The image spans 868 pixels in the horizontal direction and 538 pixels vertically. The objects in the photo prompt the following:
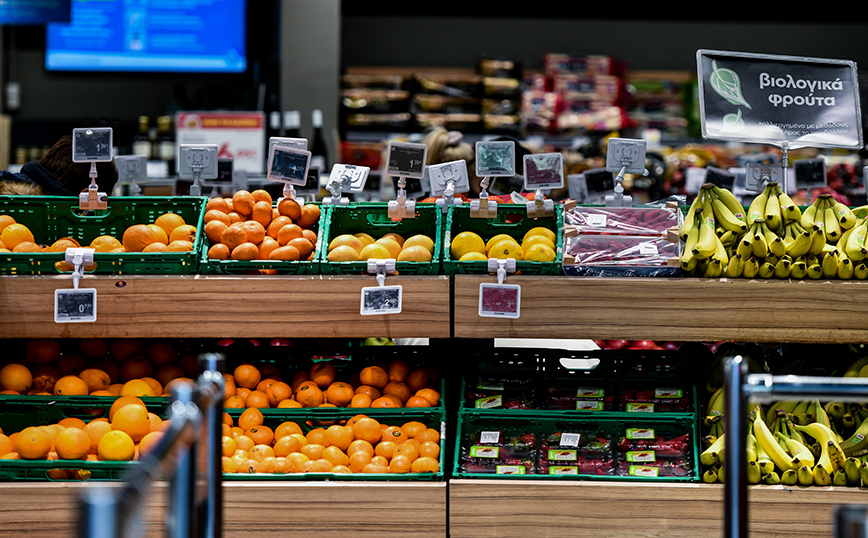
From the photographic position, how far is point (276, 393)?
3.06 metres

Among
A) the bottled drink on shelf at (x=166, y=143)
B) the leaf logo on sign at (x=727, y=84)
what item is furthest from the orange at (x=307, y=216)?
the bottled drink on shelf at (x=166, y=143)

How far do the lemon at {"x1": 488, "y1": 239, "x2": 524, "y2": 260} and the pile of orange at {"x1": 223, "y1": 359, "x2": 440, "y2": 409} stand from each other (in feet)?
1.75

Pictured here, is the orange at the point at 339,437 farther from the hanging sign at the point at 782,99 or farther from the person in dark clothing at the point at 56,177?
the hanging sign at the point at 782,99

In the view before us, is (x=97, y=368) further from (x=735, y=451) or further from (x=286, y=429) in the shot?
(x=735, y=451)

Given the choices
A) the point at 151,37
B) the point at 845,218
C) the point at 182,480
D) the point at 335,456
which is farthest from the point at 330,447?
the point at 151,37

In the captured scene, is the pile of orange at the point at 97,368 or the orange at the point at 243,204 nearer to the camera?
the pile of orange at the point at 97,368

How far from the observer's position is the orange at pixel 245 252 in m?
2.87

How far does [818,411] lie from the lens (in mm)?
3043

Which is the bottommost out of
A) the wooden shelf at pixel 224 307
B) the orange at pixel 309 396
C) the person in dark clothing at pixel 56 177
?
the orange at pixel 309 396

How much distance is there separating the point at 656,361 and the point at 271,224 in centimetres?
145

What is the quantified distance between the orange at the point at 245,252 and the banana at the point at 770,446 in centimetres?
172

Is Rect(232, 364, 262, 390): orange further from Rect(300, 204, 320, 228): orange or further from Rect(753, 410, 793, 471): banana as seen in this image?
Rect(753, 410, 793, 471): banana

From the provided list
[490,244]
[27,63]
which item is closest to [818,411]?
[490,244]

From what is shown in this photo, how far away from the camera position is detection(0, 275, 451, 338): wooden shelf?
2.81 metres
